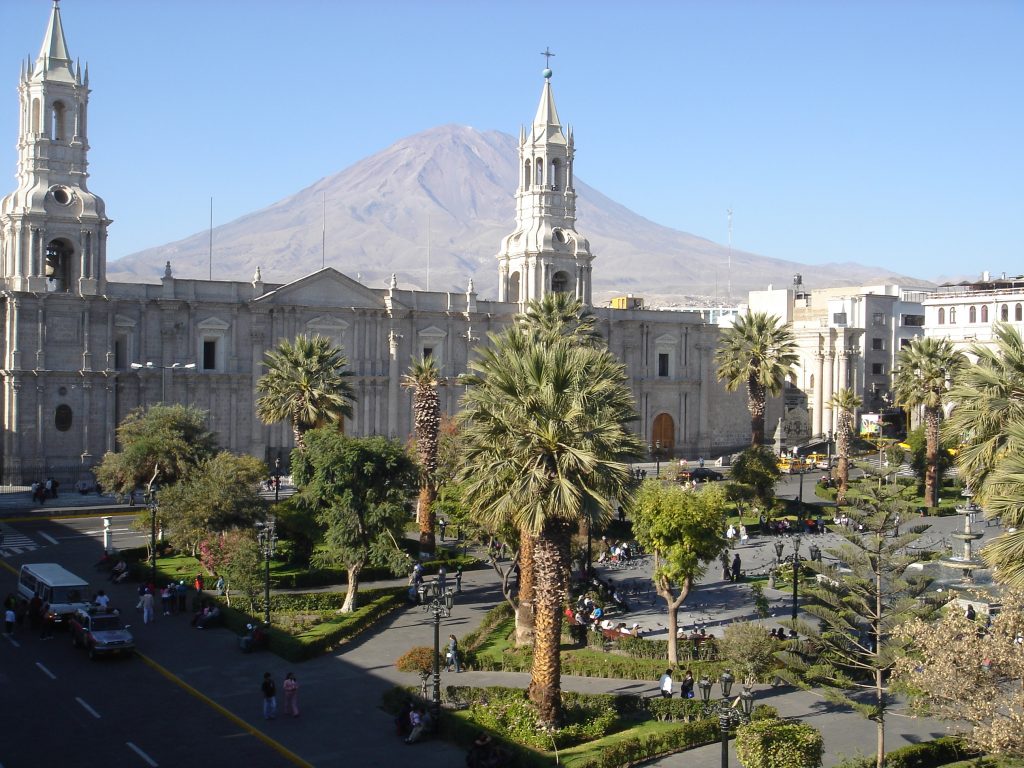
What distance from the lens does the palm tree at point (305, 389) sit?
44000 mm

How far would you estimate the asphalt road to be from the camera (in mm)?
22438

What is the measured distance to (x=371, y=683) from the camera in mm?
27859

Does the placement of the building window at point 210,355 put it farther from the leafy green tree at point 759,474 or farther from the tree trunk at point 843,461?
the tree trunk at point 843,461

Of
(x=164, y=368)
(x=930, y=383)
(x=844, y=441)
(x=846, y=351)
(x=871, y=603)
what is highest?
(x=846, y=351)

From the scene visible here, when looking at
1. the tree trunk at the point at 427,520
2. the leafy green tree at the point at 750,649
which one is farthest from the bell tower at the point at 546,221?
the leafy green tree at the point at 750,649

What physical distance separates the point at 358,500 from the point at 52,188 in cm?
3055

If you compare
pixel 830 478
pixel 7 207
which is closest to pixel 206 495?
pixel 7 207

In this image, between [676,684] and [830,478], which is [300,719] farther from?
[830,478]

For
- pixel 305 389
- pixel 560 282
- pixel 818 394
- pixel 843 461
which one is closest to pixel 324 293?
pixel 560 282

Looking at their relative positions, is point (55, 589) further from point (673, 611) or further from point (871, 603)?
point (871, 603)

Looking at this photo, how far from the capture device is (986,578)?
40969 millimetres

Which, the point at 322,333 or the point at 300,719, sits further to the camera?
the point at 322,333

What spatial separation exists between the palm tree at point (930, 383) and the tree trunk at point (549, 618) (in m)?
36.0

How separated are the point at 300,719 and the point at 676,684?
31.1 ft
